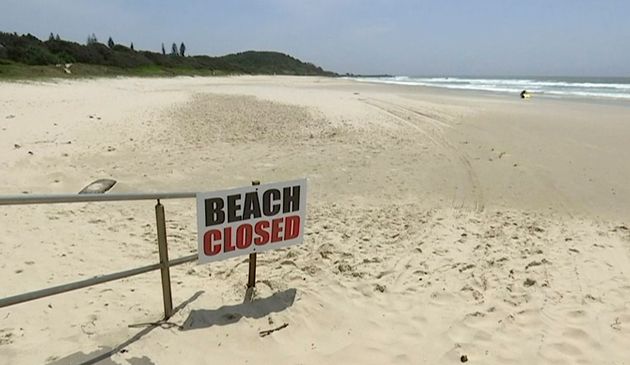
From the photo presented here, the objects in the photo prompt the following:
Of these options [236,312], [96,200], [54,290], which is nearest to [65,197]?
[96,200]

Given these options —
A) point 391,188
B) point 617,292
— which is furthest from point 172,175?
point 617,292

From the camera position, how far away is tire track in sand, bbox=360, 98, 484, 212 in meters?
6.74

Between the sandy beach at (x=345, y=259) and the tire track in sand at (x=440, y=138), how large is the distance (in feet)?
Answer: 0.26

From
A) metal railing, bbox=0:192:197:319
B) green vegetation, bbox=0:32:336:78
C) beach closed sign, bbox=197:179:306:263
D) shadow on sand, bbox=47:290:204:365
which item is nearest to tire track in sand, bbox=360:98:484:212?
beach closed sign, bbox=197:179:306:263

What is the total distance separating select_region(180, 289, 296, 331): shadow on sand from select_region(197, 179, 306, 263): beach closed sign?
0.43 m

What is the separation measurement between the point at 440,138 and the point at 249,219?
29.8 ft

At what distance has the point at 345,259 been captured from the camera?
4.48 m

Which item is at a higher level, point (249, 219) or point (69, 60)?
point (69, 60)

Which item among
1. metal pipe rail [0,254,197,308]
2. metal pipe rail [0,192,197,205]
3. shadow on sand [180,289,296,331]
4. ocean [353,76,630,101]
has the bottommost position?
shadow on sand [180,289,296,331]

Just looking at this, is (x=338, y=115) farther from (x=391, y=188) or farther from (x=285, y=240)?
(x=285, y=240)

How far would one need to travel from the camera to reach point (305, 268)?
4.27 meters

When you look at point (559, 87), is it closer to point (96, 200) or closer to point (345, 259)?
point (345, 259)

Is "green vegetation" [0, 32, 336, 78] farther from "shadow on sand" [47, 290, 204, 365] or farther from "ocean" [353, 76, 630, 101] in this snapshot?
"ocean" [353, 76, 630, 101]

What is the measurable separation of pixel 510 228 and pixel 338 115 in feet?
34.4
